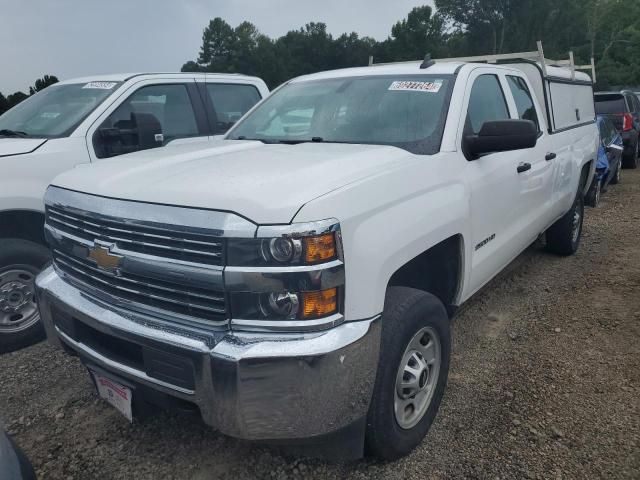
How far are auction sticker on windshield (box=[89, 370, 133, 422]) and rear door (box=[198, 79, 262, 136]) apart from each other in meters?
3.29

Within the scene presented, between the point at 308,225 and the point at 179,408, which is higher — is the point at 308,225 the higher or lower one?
the higher one

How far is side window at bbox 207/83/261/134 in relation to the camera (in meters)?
5.38

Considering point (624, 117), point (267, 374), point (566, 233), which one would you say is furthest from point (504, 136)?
point (624, 117)

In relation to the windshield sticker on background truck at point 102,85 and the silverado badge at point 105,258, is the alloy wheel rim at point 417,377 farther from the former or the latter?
the windshield sticker on background truck at point 102,85

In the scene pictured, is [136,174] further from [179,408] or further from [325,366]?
[325,366]

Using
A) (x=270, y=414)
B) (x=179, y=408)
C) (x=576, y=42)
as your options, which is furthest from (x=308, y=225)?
(x=576, y=42)

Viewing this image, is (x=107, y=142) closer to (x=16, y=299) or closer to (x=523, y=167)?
(x=16, y=299)

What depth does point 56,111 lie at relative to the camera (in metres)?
4.50

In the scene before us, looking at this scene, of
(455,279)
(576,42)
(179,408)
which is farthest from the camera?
(576,42)

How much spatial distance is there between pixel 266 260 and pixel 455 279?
146 centimetres

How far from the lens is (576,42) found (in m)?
46.2

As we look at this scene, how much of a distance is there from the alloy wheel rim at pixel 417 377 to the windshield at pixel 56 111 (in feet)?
10.7

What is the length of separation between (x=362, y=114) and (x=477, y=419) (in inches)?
74.9

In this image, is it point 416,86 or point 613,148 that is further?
point 613,148
